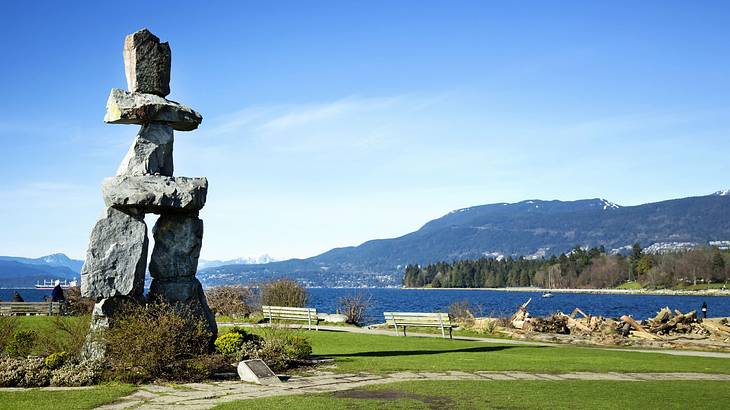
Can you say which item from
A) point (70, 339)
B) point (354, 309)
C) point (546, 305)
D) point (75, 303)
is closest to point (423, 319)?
point (354, 309)

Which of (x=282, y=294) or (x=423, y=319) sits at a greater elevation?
(x=282, y=294)

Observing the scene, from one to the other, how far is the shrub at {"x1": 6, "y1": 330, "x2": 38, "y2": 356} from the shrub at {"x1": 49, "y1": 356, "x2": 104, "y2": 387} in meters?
1.82

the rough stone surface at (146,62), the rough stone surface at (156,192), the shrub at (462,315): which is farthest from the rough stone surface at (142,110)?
the shrub at (462,315)

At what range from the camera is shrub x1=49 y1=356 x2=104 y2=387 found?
44.9 ft

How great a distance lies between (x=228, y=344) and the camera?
16609 mm

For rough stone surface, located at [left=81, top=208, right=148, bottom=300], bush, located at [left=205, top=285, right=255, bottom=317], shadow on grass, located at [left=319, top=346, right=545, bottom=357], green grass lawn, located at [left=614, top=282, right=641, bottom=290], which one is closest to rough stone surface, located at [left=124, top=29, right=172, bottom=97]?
rough stone surface, located at [left=81, top=208, right=148, bottom=300]

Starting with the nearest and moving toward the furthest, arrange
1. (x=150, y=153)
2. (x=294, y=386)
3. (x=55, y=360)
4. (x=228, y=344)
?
(x=294, y=386) → (x=55, y=360) → (x=228, y=344) → (x=150, y=153)

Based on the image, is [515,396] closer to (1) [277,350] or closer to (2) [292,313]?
(1) [277,350]

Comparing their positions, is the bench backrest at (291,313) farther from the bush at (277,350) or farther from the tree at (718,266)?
the tree at (718,266)

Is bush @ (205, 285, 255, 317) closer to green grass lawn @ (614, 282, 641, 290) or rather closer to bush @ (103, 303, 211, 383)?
bush @ (103, 303, 211, 383)

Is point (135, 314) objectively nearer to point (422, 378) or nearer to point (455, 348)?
point (422, 378)

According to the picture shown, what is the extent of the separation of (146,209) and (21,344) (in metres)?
4.00

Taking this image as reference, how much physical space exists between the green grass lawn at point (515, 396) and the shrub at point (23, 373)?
15.1 ft

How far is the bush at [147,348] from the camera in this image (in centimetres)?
1412
